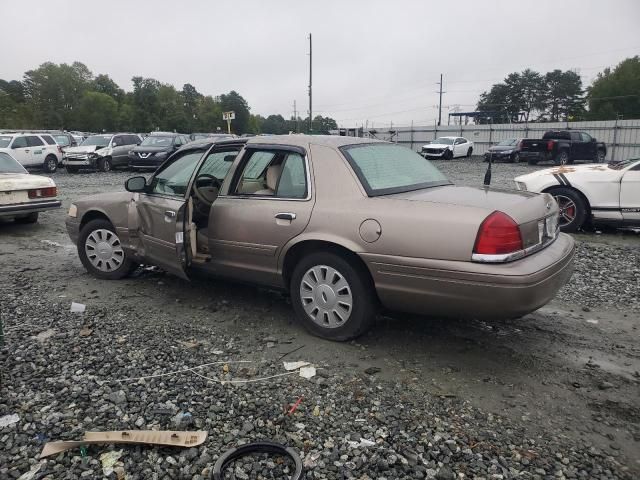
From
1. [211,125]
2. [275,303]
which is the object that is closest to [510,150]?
[275,303]

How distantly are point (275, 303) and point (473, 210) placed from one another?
7.73 ft

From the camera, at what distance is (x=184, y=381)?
3502 mm

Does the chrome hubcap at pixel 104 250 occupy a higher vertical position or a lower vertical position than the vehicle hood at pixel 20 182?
lower

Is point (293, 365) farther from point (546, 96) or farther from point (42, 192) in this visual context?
point (546, 96)

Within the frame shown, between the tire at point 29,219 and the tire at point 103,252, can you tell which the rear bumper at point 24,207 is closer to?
the tire at point 29,219

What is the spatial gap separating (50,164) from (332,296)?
21731 millimetres

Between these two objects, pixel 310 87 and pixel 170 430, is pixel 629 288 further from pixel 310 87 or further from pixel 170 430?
pixel 310 87

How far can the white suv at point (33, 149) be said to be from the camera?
2036 centimetres

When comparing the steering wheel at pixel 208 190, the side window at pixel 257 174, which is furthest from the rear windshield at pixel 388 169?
the steering wheel at pixel 208 190

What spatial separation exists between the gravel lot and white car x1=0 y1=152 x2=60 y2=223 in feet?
13.7

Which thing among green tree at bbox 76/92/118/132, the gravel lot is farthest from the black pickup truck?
green tree at bbox 76/92/118/132

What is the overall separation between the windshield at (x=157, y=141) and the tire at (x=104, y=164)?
5.94 feet

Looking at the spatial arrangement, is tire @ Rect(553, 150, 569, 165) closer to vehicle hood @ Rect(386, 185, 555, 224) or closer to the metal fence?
the metal fence

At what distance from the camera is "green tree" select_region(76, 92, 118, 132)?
83.0 m
